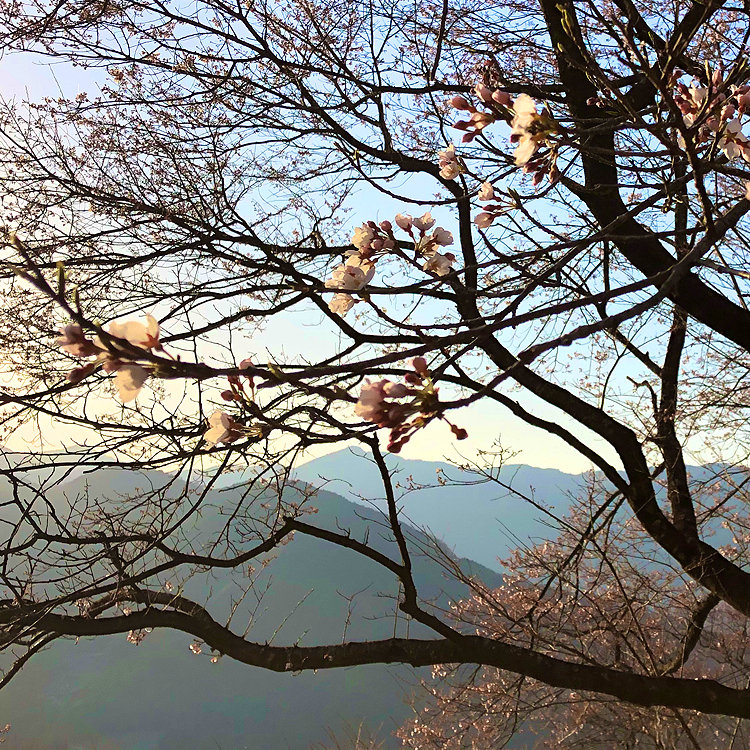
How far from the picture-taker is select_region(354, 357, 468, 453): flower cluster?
0.77 meters

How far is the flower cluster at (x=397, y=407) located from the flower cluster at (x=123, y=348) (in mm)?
265

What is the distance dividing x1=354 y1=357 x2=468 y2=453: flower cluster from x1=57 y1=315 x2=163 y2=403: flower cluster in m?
0.27

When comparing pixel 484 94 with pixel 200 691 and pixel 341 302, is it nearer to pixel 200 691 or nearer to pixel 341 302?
pixel 341 302

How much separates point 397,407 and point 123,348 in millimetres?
336

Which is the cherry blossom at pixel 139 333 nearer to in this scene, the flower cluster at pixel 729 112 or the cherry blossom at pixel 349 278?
the cherry blossom at pixel 349 278

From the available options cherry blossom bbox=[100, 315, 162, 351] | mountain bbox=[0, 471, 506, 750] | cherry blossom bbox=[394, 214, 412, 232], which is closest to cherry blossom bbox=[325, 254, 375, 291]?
cherry blossom bbox=[394, 214, 412, 232]

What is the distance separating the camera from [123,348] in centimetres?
71

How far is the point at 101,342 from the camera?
2.31 feet

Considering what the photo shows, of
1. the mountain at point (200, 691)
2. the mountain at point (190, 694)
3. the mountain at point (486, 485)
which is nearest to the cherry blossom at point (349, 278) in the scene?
the mountain at point (486, 485)

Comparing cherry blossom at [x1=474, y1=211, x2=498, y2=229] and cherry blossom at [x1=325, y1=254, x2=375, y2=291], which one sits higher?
cherry blossom at [x1=474, y1=211, x2=498, y2=229]

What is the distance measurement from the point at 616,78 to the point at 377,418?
316cm

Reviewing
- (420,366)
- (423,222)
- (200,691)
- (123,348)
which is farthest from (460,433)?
(200,691)

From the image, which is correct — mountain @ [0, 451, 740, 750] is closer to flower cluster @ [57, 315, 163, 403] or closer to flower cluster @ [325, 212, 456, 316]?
flower cluster @ [325, 212, 456, 316]

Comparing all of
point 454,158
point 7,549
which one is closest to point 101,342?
point 454,158
